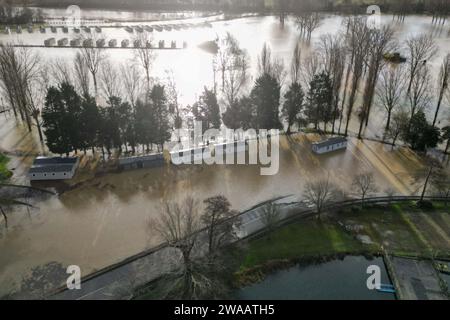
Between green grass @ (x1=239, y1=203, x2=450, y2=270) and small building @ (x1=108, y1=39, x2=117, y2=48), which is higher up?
small building @ (x1=108, y1=39, x2=117, y2=48)

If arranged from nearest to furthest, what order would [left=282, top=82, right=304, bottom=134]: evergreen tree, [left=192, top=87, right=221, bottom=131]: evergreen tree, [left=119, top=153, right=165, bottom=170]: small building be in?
[left=119, top=153, right=165, bottom=170]: small building, [left=192, top=87, right=221, bottom=131]: evergreen tree, [left=282, top=82, right=304, bottom=134]: evergreen tree

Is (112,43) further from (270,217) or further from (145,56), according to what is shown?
(270,217)

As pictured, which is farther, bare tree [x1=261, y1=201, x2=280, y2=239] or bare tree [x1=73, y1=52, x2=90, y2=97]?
bare tree [x1=73, y1=52, x2=90, y2=97]

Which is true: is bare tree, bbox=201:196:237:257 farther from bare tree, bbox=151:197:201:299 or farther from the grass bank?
the grass bank

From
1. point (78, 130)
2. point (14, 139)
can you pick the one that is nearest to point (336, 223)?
point (78, 130)

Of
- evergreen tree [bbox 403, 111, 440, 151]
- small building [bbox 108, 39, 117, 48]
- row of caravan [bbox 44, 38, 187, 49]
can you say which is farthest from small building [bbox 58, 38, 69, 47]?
evergreen tree [bbox 403, 111, 440, 151]
